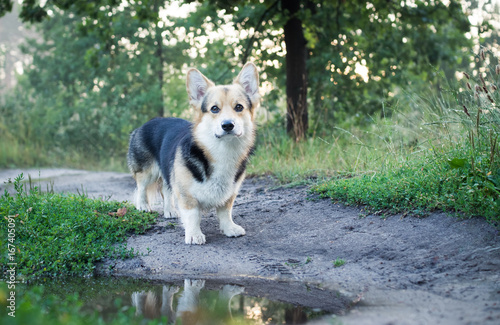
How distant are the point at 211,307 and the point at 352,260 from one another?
127 cm

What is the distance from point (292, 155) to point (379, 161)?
193 cm

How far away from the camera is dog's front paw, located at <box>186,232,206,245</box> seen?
14.2 ft

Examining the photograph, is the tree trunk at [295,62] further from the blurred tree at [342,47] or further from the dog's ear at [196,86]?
the dog's ear at [196,86]

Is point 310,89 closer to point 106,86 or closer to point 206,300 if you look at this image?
point 106,86

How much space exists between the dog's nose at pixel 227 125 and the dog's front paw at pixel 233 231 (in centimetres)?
107

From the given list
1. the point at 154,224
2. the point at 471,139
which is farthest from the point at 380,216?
the point at 154,224

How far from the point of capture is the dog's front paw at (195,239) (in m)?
4.32

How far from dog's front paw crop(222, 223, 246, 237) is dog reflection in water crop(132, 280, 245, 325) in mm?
1003

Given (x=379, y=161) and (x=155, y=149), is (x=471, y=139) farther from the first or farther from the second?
(x=155, y=149)

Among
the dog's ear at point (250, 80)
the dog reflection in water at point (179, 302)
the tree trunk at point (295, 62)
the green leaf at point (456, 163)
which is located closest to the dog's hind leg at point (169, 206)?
the dog's ear at point (250, 80)

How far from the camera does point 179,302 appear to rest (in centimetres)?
318

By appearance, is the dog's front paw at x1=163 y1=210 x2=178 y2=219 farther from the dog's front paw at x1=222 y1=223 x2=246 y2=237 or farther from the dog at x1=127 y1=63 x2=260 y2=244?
the dog's front paw at x1=222 y1=223 x2=246 y2=237

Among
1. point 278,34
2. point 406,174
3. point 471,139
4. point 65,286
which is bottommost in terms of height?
point 65,286

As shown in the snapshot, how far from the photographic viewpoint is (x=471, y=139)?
403 cm
